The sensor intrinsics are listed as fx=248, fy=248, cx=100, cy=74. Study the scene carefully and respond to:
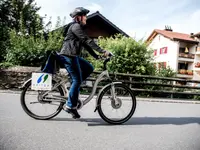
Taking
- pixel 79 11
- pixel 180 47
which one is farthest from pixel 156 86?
pixel 79 11

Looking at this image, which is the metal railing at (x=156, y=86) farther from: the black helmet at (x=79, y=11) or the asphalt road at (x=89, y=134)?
the black helmet at (x=79, y=11)

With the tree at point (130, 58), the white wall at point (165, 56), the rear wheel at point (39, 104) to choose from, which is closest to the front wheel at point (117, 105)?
the rear wheel at point (39, 104)

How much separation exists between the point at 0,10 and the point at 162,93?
7896mm

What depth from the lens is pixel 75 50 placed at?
315cm

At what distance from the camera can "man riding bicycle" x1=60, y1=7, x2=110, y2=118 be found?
3078mm

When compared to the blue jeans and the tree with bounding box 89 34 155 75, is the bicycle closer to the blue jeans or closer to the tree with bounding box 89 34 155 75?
the blue jeans

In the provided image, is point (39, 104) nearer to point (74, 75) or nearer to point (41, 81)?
point (41, 81)

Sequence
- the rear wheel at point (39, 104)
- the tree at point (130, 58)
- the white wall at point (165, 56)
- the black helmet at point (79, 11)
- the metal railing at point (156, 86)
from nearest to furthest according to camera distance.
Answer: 1. the black helmet at point (79, 11)
2. the rear wheel at point (39, 104)
3. the metal railing at point (156, 86)
4. the tree at point (130, 58)
5. the white wall at point (165, 56)

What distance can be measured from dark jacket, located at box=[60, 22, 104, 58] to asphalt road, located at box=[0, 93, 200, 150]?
0.95 metres

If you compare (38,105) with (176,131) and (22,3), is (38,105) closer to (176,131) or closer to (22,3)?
(22,3)

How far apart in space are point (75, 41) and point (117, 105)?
107 centimetres

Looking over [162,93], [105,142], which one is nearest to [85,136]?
[105,142]

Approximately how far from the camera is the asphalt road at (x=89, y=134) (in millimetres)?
2340

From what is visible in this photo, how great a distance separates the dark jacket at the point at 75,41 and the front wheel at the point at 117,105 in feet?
2.17
